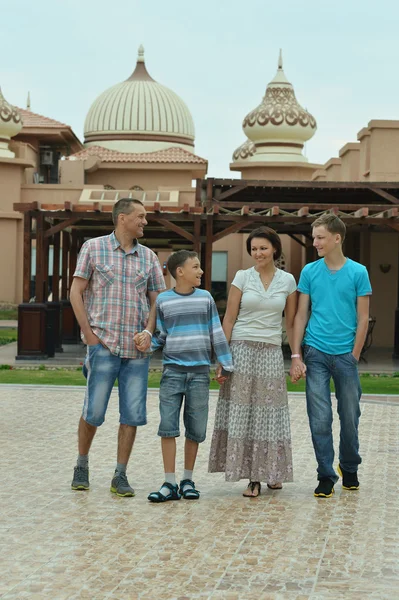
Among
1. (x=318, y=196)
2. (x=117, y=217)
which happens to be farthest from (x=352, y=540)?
(x=318, y=196)

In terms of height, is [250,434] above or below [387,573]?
above

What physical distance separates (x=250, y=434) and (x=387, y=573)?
79.5 inches

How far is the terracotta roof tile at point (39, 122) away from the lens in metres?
44.3

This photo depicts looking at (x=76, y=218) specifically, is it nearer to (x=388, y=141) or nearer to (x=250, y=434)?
(x=388, y=141)

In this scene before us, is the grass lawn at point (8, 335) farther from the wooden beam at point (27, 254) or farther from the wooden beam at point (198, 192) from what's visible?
the wooden beam at point (198, 192)

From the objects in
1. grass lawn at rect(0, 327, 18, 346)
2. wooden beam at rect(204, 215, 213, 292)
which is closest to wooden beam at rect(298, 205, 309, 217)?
wooden beam at rect(204, 215, 213, 292)

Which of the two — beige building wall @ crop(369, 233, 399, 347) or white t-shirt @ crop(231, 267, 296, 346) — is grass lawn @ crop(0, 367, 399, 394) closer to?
white t-shirt @ crop(231, 267, 296, 346)

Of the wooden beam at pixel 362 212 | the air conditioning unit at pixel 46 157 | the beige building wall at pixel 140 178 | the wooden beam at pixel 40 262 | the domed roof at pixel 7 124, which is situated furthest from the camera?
the air conditioning unit at pixel 46 157

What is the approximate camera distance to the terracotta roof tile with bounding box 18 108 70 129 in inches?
1743

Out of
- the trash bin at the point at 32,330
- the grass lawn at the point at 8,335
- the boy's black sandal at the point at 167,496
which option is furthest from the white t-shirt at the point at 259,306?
the grass lawn at the point at 8,335

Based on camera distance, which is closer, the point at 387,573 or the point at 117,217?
the point at 387,573

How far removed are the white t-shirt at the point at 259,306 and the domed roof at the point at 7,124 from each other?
31769mm

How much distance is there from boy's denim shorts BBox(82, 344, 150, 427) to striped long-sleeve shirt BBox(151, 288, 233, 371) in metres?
0.21

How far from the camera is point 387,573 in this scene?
579 centimetres
